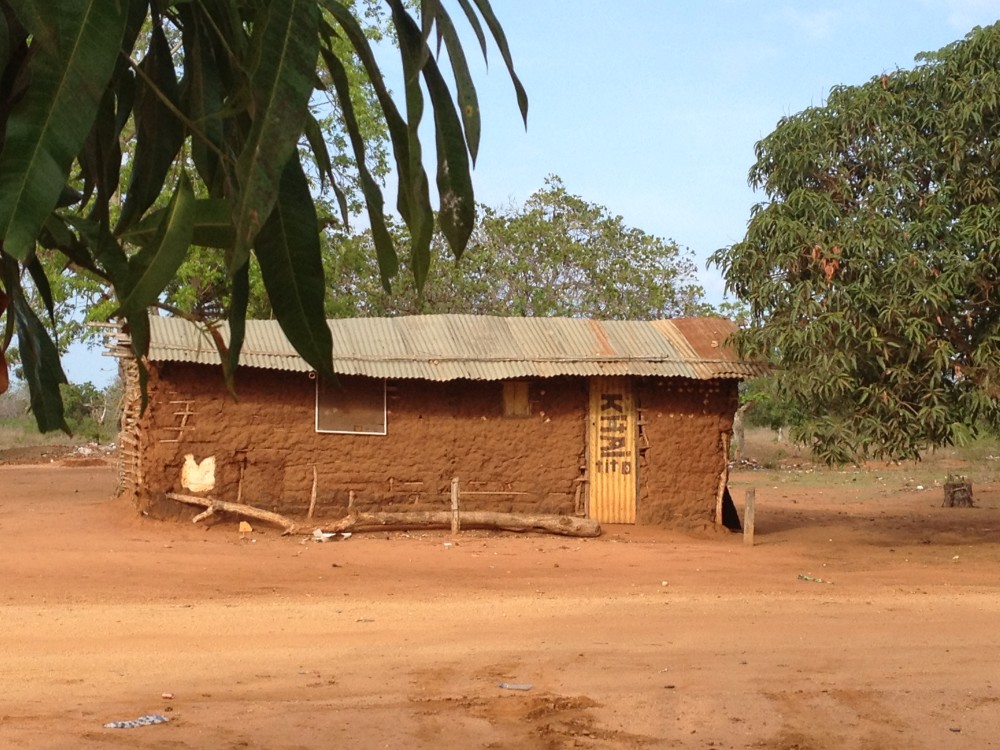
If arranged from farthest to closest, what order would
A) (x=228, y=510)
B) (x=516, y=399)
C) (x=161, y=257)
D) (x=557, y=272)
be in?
(x=557, y=272) < (x=516, y=399) < (x=228, y=510) < (x=161, y=257)

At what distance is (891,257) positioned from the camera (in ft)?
42.1

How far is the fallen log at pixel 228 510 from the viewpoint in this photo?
14.4 metres

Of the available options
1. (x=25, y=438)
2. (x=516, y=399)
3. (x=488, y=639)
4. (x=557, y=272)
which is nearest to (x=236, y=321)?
(x=488, y=639)

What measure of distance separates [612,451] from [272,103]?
14.0 m

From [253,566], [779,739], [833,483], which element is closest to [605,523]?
[253,566]

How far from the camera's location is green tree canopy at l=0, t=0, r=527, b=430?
1.95 m

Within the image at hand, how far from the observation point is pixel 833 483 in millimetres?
27484

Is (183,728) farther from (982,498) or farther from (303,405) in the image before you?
(982,498)

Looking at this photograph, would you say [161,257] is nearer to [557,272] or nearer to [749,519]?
[749,519]

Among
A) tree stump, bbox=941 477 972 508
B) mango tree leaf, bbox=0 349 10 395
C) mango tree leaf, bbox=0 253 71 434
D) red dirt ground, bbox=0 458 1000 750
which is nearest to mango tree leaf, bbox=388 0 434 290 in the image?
mango tree leaf, bbox=0 349 10 395

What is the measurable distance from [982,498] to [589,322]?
37.1ft

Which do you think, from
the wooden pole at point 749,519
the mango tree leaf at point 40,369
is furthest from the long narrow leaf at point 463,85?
the wooden pole at point 749,519

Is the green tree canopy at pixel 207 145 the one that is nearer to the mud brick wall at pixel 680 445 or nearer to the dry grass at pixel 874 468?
the mud brick wall at pixel 680 445

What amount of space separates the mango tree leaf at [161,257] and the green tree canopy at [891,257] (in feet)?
37.2
